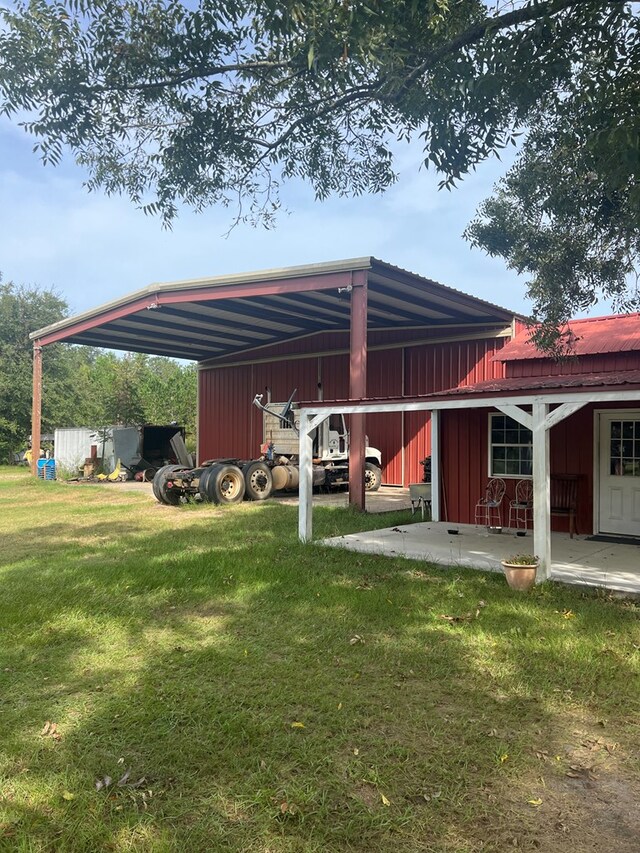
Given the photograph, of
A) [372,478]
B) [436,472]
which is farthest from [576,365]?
[372,478]

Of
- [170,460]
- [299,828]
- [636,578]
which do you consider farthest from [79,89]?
[170,460]

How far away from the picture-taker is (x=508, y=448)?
32.4ft

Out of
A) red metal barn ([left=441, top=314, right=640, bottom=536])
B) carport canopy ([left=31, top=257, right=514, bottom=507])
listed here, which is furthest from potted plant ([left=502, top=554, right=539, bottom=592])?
carport canopy ([left=31, top=257, right=514, bottom=507])

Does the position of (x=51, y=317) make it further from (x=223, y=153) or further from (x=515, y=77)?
(x=515, y=77)

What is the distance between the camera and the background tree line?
3005cm

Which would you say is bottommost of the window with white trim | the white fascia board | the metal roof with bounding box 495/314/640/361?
the window with white trim

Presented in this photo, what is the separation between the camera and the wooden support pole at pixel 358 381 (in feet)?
36.9

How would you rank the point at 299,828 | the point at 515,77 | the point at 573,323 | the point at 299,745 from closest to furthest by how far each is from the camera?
the point at 299,828
the point at 299,745
the point at 515,77
the point at 573,323

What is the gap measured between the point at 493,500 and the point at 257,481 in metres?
5.66

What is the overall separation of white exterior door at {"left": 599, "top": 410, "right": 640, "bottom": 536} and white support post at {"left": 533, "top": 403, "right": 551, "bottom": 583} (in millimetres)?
3094

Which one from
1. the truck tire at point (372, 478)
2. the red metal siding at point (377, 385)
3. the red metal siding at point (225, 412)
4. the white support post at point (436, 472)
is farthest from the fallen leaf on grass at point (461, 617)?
the red metal siding at point (225, 412)

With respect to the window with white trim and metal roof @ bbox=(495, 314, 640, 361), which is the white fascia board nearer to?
the window with white trim

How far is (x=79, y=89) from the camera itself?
5.59m

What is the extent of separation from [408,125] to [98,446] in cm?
1787
